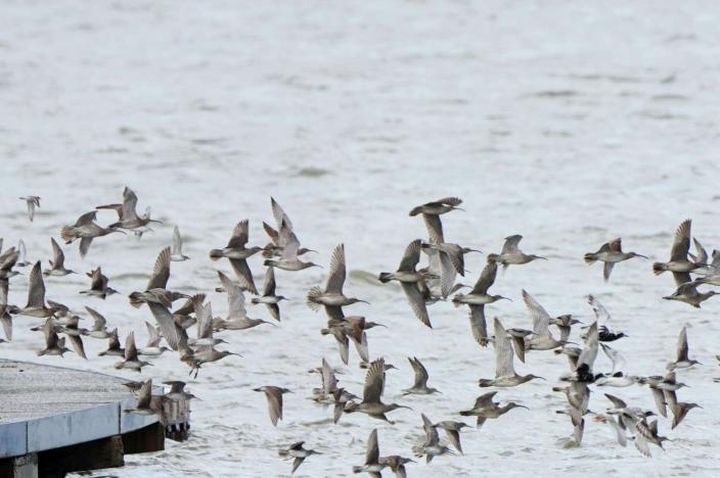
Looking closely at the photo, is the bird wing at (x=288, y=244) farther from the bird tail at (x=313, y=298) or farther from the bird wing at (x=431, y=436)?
the bird wing at (x=431, y=436)

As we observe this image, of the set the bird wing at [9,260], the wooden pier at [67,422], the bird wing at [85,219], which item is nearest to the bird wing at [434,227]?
the wooden pier at [67,422]

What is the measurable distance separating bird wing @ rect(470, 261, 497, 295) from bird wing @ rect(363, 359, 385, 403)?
4.60 ft

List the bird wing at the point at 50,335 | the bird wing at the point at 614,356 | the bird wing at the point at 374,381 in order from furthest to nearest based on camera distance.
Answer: the bird wing at the point at 50,335 → the bird wing at the point at 614,356 → the bird wing at the point at 374,381

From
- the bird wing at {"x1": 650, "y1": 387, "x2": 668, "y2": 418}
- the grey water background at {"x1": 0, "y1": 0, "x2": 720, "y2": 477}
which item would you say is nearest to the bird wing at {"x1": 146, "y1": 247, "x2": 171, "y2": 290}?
the grey water background at {"x1": 0, "y1": 0, "x2": 720, "y2": 477}

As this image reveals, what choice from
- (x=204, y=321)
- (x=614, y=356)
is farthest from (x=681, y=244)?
(x=204, y=321)

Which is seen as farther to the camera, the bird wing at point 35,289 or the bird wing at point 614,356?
the bird wing at point 35,289

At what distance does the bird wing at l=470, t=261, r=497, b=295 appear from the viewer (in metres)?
14.4

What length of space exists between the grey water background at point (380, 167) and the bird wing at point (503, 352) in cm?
87

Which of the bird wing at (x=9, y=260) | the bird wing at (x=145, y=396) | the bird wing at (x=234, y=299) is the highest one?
the bird wing at (x=9, y=260)

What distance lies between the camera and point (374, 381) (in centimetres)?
1333

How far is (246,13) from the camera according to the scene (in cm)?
4778

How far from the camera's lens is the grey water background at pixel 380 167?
16.3 metres

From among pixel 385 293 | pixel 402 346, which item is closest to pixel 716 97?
pixel 385 293

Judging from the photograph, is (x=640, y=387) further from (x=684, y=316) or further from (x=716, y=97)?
(x=716, y=97)
